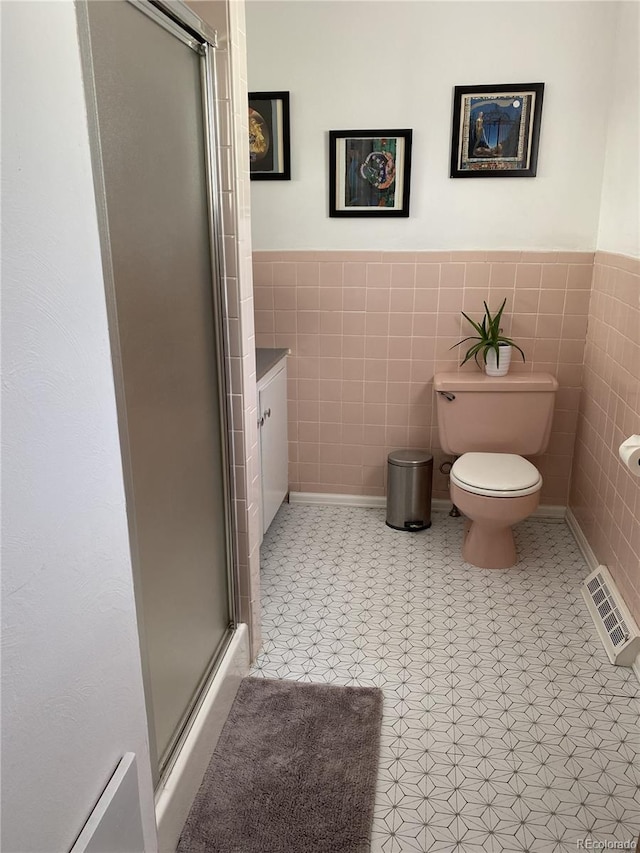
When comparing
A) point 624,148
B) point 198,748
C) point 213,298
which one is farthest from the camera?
point 624,148

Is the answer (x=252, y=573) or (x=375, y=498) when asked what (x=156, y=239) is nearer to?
(x=252, y=573)

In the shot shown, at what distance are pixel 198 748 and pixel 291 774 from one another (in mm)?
267

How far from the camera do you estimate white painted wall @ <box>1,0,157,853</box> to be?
64 cm

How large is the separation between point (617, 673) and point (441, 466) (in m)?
1.32

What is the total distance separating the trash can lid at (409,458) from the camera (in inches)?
120

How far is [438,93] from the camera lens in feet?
9.29

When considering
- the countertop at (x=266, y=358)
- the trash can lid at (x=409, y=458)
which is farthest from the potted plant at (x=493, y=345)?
the countertop at (x=266, y=358)

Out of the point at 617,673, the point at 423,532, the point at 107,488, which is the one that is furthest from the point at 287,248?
the point at 107,488

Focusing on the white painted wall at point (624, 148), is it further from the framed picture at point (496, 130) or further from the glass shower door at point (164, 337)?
the glass shower door at point (164, 337)

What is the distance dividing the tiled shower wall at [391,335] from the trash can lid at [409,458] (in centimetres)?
12

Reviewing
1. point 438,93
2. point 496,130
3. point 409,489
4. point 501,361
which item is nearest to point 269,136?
point 438,93

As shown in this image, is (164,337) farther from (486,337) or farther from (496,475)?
(486,337)

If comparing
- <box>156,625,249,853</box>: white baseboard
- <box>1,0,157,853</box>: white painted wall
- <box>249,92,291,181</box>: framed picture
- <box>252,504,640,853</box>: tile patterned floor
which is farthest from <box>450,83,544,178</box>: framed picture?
<box>1,0,157,853</box>: white painted wall

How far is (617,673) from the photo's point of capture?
2154 millimetres
